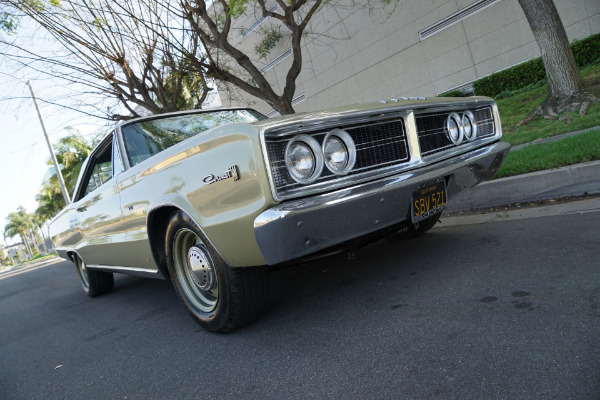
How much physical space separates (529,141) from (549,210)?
9.12 ft

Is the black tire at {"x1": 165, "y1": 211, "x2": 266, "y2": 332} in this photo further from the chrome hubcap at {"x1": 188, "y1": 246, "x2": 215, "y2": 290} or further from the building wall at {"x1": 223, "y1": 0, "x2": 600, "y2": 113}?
the building wall at {"x1": 223, "y1": 0, "x2": 600, "y2": 113}

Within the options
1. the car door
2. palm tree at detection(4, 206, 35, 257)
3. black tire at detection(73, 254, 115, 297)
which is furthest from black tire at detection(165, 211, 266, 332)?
palm tree at detection(4, 206, 35, 257)

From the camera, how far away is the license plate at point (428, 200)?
2.43 meters

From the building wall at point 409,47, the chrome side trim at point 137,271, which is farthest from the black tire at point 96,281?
the building wall at point 409,47

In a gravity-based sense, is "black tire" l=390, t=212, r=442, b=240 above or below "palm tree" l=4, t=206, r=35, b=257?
below

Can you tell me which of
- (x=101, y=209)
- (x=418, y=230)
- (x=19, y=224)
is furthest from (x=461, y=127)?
(x=19, y=224)

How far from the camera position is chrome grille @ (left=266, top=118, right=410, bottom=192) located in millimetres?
1985

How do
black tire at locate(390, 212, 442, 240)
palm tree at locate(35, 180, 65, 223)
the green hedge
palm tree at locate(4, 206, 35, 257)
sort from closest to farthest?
black tire at locate(390, 212, 442, 240) < the green hedge < palm tree at locate(35, 180, 65, 223) < palm tree at locate(4, 206, 35, 257)

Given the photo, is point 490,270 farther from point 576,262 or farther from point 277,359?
point 277,359

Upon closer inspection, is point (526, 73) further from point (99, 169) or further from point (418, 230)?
point (99, 169)

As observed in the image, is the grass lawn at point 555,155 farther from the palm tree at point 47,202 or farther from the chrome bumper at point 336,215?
the palm tree at point 47,202

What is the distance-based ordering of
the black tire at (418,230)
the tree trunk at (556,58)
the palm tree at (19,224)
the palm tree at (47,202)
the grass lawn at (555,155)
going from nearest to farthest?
the black tire at (418,230) < the grass lawn at (555,155) < the tree trunk at (556,58) < the palm tree at (47,202) < the palm tree at (19,224)

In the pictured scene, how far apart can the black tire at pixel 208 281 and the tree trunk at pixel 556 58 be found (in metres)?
6.74

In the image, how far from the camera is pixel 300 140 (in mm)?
2082
